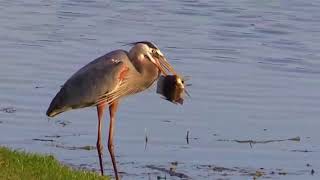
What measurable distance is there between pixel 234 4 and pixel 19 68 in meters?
12.7

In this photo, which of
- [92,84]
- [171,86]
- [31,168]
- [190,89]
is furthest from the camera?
[190,89]

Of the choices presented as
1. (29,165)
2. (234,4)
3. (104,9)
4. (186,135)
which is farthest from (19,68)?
(234,4)

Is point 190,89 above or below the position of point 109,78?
below

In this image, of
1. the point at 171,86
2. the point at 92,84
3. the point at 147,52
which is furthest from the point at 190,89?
the point at 92,84

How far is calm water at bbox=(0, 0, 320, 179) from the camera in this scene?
1271 centimetres

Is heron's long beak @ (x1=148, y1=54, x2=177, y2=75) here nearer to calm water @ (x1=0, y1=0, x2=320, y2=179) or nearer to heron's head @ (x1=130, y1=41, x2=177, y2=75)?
heron's head @ (x1=130, y1=41, x2=177, y2=75)

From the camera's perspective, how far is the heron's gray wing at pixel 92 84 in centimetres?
1063

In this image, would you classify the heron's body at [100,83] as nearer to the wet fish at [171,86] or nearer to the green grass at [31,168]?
the wet fish at [171,86]

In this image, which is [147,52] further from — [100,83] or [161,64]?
[100,83]

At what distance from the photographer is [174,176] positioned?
38.7ft

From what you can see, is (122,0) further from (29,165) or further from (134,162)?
(29,165)

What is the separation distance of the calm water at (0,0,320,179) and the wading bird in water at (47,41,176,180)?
4.00 ft

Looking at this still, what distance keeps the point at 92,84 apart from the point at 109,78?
17cm

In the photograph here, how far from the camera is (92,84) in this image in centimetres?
1064
